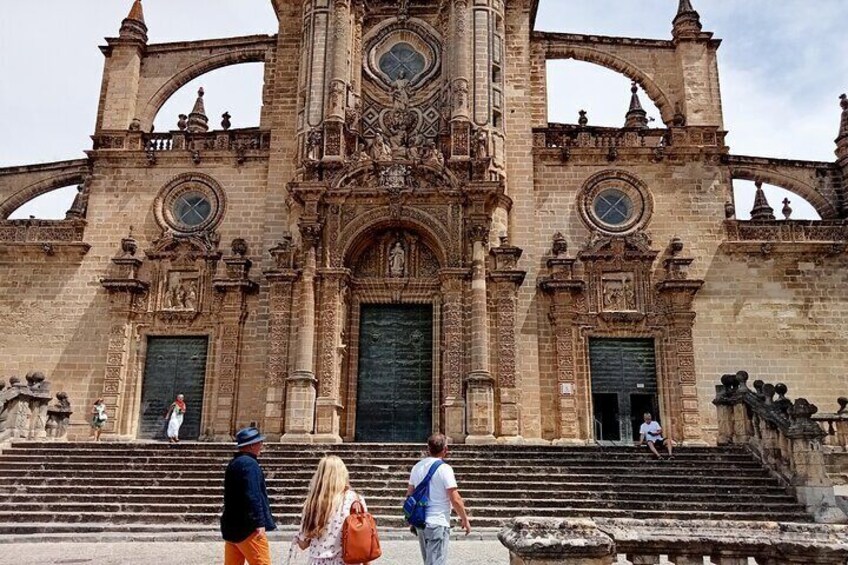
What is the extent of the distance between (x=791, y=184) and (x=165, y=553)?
21654 millimetres

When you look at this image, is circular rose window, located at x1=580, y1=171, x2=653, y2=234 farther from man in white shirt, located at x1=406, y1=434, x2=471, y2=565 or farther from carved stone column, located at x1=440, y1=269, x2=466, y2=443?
man in white shirt, located at x1=406, y1=434, x2=471, y2=565

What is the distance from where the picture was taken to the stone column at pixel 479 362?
19109 mm

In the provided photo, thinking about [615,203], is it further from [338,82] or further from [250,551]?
[250,551]

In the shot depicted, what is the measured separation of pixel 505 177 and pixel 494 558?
14474 mm

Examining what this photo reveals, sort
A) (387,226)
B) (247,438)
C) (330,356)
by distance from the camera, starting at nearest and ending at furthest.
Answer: (247,438) < (330,356) < (387,226)

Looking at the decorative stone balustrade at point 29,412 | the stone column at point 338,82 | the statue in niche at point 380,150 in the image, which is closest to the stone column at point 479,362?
the statue in niche at point 380,150

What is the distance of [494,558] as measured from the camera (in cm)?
997

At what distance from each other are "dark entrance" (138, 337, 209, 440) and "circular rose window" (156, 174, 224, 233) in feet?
12.3

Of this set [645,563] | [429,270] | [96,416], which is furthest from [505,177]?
[645,563]

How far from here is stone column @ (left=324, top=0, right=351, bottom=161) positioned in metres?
22.0

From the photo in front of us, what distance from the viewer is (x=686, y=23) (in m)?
24.6

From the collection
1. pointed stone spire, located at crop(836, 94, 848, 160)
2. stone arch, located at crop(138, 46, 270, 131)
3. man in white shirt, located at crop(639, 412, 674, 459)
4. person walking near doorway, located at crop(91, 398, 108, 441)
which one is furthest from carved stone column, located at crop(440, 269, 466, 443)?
pointed stone spire, located at crop(836, 94, 848, 160)

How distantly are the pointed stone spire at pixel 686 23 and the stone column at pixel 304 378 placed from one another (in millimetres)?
14726

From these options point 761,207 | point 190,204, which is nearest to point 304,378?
point 190,204
